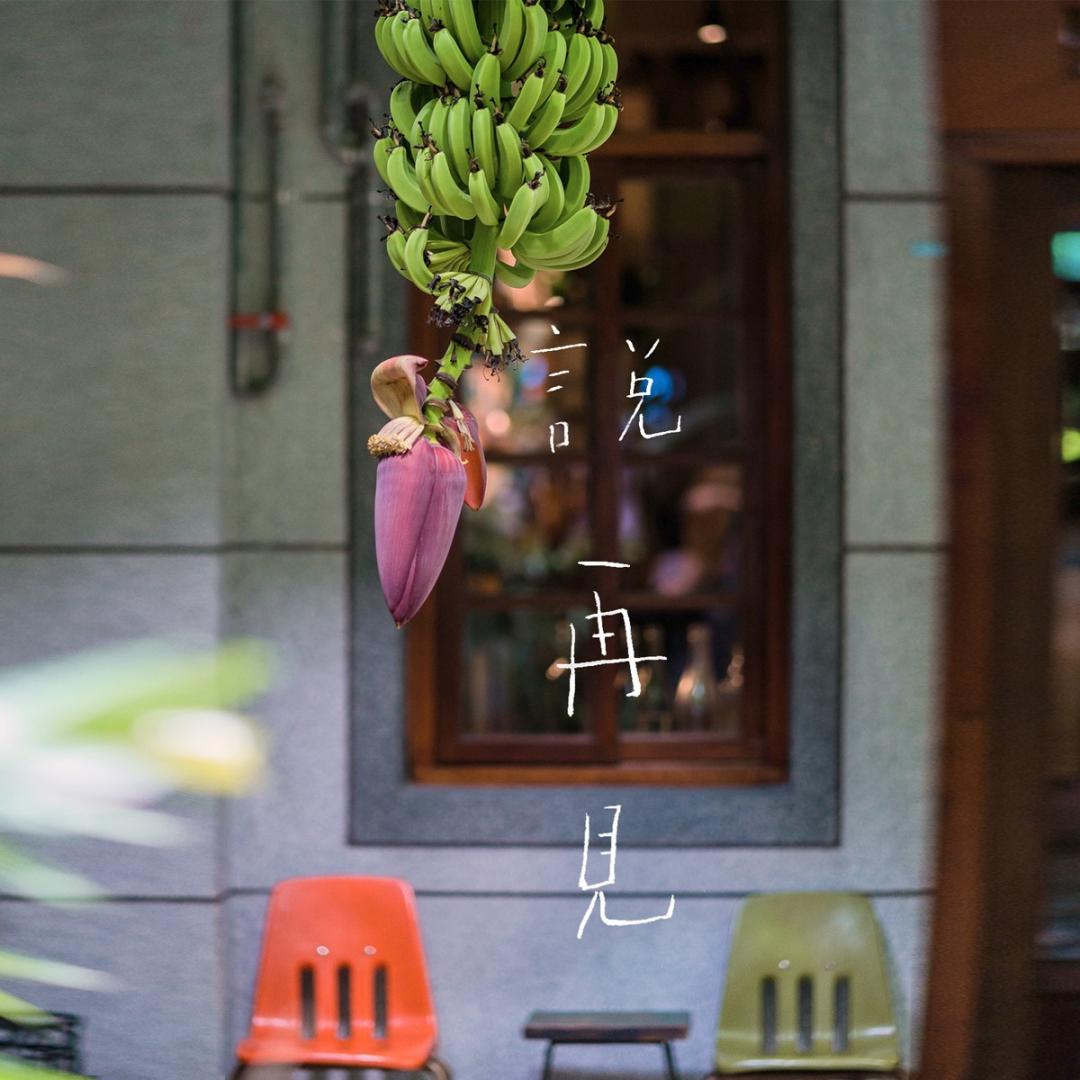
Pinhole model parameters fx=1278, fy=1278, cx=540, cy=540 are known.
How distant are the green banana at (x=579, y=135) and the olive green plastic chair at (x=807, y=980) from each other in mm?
2297

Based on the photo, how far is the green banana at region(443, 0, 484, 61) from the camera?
1.29m

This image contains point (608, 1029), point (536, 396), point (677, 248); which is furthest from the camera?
point (677, 248)

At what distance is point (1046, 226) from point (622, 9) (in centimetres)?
189

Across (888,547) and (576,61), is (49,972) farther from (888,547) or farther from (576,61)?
(888,547)

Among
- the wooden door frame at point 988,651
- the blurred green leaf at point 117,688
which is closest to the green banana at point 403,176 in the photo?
the wooden door frame at point 988,651

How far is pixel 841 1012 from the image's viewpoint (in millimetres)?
3229

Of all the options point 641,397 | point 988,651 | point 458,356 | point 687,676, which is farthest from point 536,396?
point 458,356

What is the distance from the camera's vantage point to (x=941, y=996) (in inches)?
67.2

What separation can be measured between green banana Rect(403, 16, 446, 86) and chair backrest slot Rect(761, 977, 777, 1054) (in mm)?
2503

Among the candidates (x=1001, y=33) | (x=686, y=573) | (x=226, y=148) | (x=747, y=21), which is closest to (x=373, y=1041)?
(x=686, y=573)

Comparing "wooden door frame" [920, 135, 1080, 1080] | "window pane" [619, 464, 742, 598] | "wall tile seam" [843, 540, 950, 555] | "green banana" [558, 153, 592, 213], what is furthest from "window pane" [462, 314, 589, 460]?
"green banana" [558, 153, 592, 213]

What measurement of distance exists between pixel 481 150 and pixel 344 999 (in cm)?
258

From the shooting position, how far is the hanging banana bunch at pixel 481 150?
121 centimetres

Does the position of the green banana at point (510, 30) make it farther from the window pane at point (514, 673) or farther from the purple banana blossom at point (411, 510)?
the window pane at point (514, 673)
